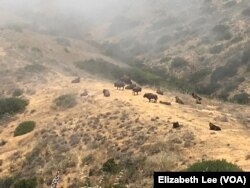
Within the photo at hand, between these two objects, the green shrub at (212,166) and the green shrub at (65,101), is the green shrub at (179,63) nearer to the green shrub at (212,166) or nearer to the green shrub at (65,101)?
the green shrub at (65,101)

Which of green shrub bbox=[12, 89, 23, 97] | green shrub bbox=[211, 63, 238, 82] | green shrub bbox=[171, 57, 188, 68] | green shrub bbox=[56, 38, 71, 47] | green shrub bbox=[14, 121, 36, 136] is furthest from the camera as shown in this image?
green shrub bbox=[56, 38, 71, 47]

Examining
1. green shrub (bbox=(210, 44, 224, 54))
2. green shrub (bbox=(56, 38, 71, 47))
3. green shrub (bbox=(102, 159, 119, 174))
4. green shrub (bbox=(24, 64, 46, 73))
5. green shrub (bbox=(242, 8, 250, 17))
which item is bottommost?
green shrub (bbox=(102, 159, 119, 174))

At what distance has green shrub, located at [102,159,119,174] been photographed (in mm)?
26562

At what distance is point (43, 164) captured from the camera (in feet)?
100

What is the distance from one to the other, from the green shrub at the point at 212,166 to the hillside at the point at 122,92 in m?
0.94

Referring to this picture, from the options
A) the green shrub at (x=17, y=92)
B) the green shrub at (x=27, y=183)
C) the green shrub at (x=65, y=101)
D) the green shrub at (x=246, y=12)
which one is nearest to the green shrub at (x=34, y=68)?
the green shrub at (x=17, y=92)

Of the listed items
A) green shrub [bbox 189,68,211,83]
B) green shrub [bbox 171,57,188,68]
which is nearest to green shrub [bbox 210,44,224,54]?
green shrub [bbox 171,57,188,68]

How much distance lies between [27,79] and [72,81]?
5869mm

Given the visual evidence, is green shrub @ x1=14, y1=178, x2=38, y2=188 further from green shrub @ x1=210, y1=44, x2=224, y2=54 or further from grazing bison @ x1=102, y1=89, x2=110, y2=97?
green shrub @ x1=210, y1=44, x2=224, y2=54

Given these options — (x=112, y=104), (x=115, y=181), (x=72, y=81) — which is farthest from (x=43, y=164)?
(x=72, y=81)

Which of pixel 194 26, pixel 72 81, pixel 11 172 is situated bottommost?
pixel 11 172

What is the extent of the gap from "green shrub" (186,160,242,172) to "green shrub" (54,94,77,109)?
1913 cm

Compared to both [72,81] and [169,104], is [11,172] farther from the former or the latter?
[72,81]

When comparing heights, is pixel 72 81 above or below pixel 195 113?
above
